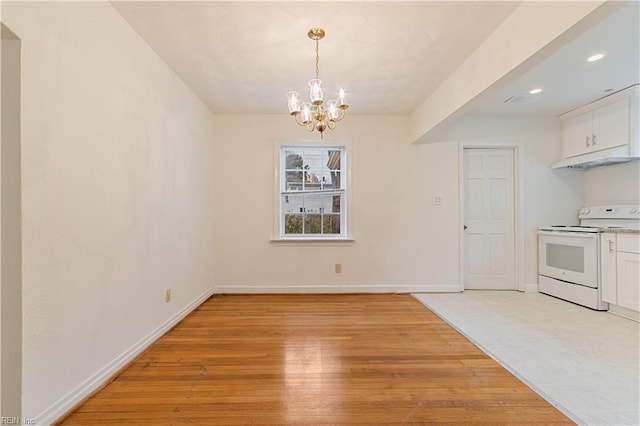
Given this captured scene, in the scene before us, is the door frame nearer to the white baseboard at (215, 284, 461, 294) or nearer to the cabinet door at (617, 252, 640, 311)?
the white baseboard at (215, 284, 461, 294)

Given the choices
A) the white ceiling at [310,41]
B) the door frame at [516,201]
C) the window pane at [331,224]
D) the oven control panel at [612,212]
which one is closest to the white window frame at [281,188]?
the window pane at [331,224]

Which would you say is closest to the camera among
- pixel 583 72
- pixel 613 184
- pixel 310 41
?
pixel 310 41

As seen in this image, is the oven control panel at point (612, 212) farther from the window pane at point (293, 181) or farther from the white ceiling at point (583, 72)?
the window pane at point (293, 181)

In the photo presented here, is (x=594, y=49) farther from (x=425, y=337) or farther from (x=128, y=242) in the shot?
(x=128, y=242)

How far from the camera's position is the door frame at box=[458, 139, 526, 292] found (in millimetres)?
3986

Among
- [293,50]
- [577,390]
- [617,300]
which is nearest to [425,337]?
[577,390]

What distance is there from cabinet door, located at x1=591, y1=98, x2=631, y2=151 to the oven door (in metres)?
1.08

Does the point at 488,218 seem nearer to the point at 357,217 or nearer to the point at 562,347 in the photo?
the point at 357,217

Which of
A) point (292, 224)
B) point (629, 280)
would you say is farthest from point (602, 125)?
point (292, 224)

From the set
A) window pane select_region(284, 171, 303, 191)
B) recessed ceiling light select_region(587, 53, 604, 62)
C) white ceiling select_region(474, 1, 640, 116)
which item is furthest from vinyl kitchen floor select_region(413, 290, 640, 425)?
recessed ceiling light select_region(587, 53, 604, 62)

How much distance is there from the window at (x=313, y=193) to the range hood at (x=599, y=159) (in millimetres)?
2948

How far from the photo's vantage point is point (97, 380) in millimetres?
1792

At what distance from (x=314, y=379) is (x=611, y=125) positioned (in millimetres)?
4225

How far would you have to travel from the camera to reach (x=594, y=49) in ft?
7.75
